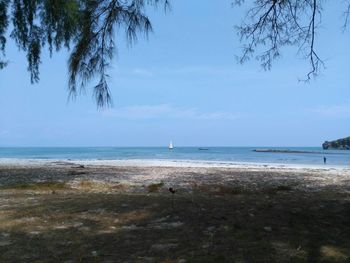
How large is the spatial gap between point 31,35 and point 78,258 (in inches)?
223

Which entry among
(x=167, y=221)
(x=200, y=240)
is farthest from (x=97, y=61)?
(x=200, y=240)

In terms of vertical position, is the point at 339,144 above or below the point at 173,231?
above

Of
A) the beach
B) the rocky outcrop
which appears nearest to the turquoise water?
the beach

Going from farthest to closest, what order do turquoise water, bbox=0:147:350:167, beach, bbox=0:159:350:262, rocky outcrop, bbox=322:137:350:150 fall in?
rocky outcrop, bbox=322:137:350:150 → turquoise water, bbox=0:147:350:167 → beach, bbox=0:159:350:262

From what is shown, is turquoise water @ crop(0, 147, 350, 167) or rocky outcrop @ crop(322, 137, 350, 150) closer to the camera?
turquoise water @ crop(0, 147, 350, 167)

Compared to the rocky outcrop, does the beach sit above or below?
below

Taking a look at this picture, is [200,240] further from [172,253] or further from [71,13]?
[71,13]

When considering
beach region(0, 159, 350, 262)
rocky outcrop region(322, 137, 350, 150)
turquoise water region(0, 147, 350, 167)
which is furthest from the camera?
rocky outcrop region(322, 137, 350, 150)

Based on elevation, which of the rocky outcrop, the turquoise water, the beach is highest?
the rocky outcrop

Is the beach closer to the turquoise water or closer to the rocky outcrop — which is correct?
the turquoise water

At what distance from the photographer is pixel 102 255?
397cm

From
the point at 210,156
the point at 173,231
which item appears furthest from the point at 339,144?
the point at 173,231

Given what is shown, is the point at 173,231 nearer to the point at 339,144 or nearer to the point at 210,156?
the point at 210,156

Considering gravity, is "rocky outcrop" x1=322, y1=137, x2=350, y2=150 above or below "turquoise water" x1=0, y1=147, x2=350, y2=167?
above
